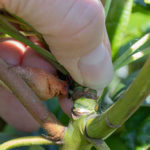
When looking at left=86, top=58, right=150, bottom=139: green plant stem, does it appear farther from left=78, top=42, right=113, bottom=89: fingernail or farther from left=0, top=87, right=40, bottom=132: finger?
left=0, top=87, right=40, bottom=132: finger

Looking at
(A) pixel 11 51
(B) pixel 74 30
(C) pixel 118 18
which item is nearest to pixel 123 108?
(B) pixel 74 30

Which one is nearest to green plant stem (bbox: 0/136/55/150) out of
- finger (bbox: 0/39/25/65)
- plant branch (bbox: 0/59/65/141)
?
plant branch (bbox: 0/59/65/141)

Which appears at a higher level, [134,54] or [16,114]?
[134,54]

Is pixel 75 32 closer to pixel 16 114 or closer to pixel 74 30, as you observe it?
pixel 74 30

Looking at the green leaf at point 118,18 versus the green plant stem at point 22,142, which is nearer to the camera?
the green plant stem at point 22,142

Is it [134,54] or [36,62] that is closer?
[134,54]

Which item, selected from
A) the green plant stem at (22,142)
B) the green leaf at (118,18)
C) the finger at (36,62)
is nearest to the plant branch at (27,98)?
the green plant stem at (22,142)

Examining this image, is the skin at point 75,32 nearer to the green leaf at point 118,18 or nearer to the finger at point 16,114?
the green leaf at point 118,18
